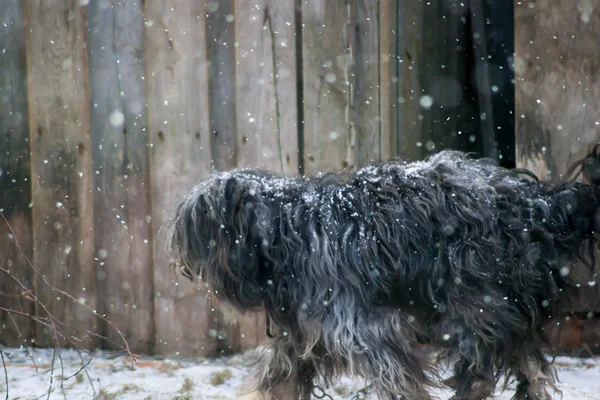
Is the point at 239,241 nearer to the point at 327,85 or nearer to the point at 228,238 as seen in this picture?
the point at 228,238

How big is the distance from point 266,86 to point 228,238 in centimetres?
159

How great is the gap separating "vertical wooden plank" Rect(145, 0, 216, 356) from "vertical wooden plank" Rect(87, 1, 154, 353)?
0.07 m

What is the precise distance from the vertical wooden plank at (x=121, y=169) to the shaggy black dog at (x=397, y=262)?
1418mm

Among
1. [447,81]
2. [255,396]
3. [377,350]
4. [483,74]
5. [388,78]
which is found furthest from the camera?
[483,74]

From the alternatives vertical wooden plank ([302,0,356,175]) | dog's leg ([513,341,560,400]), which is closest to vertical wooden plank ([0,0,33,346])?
vertical wooden plank ([302,0,356,175])

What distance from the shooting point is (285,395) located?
11.1ft

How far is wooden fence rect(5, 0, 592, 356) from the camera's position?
441cm

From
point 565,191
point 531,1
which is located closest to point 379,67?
point 531,1

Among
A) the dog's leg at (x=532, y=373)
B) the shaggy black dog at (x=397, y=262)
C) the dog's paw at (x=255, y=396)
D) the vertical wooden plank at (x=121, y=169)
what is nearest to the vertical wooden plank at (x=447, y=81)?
the shaggy black dog at (x=397, y=262)

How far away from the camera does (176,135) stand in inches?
178

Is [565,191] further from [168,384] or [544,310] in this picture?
[168,384]

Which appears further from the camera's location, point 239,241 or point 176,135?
point 176,135

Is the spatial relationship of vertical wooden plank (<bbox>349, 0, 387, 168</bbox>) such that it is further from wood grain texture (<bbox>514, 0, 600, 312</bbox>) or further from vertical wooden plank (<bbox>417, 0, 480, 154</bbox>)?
wood grain texture (<bbox>514, 0, 600, 312</bbox>)

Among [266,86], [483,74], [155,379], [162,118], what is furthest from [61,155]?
[483,74]
